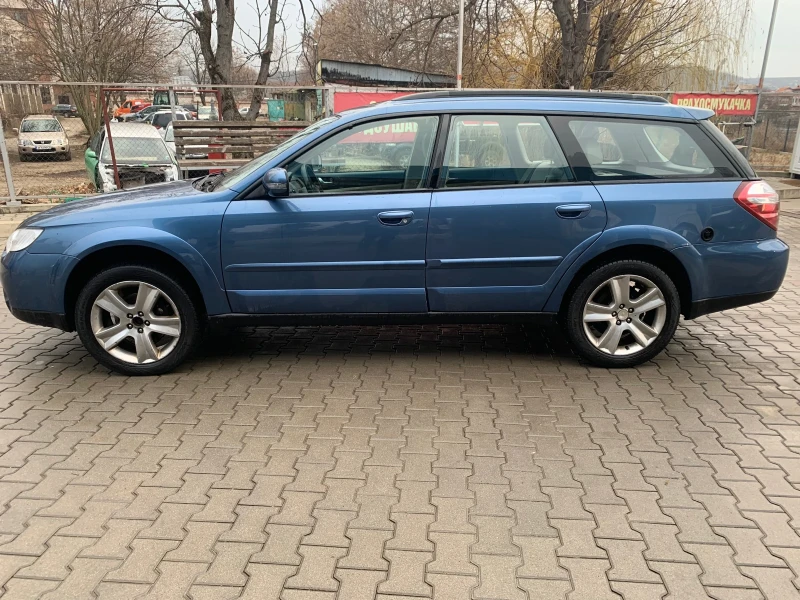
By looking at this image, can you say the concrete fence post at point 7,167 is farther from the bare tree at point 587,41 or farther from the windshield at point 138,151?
the bare tree at point 587,41

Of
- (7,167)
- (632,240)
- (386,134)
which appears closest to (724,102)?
(632,240)

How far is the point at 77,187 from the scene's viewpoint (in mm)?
14305

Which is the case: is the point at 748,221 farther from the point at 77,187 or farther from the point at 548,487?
the point at 77,187

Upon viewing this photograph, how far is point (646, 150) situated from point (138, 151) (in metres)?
10.1

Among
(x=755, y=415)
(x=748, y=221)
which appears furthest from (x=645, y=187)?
(x=755, y=415)

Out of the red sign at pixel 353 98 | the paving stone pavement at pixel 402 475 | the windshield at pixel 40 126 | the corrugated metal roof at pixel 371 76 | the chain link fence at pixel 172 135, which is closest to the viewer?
the paving stone pavement at pixel 402 475

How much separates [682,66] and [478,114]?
13.2 metres

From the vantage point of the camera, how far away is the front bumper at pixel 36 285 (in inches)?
159

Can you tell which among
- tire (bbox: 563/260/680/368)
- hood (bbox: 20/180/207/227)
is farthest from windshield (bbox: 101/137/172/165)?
tire (bbox: 563/260/680/368)

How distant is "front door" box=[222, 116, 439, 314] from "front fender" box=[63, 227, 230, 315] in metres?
0.18

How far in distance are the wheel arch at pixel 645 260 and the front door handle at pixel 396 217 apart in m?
1.16

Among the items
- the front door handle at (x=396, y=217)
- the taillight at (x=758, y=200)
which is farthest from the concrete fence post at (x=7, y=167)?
the taillight at (x=758, y=200)

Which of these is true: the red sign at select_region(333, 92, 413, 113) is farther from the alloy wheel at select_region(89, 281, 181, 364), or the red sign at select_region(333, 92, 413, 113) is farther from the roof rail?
the alloy wheel at select_region(89, 281, 181, 364)

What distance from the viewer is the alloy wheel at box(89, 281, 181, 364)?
163 inches
